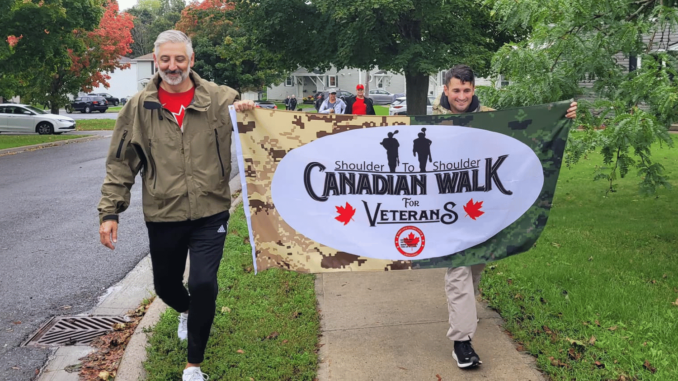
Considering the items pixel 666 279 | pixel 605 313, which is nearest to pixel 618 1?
pixel 666 279

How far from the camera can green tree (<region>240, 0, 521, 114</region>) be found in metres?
15.9

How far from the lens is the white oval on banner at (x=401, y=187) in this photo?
4.26 m

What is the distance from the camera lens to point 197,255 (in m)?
3.77

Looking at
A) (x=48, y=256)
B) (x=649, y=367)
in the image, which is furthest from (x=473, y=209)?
(x=48, y=256)

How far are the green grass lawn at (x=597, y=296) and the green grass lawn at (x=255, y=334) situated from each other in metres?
1.49

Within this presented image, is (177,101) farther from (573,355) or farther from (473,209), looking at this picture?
(573,355)

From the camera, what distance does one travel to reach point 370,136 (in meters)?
4.27

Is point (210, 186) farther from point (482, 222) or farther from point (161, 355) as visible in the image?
point (482, 222)

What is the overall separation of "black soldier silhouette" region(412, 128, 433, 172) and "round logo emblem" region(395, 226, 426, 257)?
15.8 inches

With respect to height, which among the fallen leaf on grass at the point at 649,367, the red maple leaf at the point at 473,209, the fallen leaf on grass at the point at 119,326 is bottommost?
the fallen leaf on grass at the point at 119,326

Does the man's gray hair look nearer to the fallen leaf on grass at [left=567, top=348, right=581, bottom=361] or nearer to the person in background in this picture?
the fallen leaf on grass at [left=567, top=348, right=581, bottom=361]

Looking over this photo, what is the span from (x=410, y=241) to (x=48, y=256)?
4884mm

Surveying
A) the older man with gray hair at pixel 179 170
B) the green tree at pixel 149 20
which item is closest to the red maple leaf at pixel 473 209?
the older man with gray hair at pixel 179 170

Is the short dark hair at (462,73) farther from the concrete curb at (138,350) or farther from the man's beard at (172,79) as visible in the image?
the concrete curb at (138,350)
